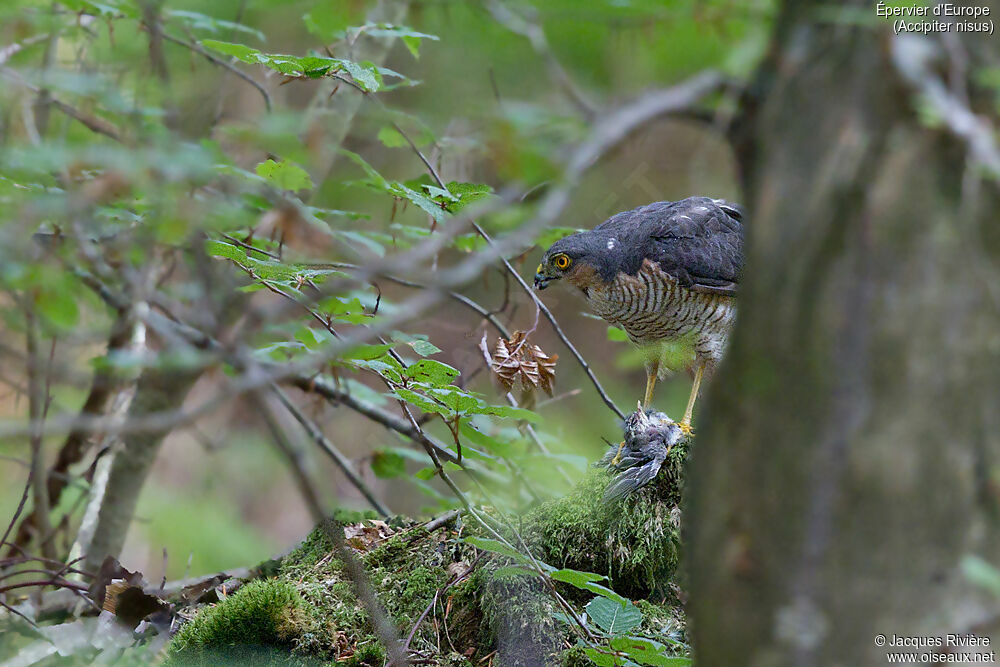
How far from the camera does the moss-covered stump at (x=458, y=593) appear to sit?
2.62 metres

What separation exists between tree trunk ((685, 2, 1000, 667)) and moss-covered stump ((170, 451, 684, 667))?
131cm

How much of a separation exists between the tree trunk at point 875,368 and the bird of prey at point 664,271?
3386mm

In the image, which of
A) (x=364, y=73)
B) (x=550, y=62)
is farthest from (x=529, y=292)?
(x=550, y=62)

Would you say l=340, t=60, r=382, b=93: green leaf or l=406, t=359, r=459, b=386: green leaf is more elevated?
l=340, t=60, r=382, b=93: green leaf

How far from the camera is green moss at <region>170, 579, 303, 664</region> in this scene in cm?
261

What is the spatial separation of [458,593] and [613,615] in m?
0.77

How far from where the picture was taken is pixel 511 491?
12.3 feet

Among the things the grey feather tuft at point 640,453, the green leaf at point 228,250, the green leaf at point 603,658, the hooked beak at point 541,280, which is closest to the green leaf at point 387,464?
the grey feather tuft at point 640,453

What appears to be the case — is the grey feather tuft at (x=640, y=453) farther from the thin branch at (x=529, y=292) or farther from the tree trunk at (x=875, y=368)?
the tree trunk at (x=875, y=368)

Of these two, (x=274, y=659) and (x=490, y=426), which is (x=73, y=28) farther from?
(x=274, y=659)

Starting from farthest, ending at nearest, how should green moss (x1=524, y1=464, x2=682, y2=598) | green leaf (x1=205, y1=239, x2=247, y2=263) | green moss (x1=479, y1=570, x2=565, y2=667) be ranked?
1. green moss (x1=524, y1=464, x2=682, y2=598)
2. green moss (x1=479, y1=570, x2=565, y2=667)
3. green leaf (x1=205, y1=239, x2=247, y2=263)

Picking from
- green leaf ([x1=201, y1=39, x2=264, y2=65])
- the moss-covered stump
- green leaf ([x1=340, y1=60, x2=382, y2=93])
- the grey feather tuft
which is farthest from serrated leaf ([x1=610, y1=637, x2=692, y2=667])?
green leaf ([x1=201, y1=39, x2=264, y2=65])

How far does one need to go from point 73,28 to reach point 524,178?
3489mm

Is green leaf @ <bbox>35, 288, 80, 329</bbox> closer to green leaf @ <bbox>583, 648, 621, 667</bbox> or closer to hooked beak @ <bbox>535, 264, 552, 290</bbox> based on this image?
green leaf @ <bbox>583, 648, 621, 667</bbox>
